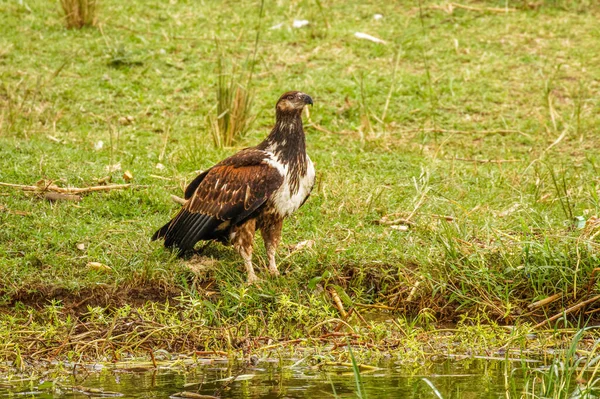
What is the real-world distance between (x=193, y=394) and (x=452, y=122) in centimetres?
621

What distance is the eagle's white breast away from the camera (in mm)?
6660

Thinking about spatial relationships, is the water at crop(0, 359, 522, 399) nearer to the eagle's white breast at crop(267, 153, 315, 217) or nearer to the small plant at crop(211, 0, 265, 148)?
the eagle's white breast at crop(267, 153, 315, 217)

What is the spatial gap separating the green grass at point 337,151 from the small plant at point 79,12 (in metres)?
0.15

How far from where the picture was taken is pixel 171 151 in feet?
30.6

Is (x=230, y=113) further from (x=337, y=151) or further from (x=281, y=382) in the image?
(x=281, y=382)

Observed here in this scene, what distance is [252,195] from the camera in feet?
21.7

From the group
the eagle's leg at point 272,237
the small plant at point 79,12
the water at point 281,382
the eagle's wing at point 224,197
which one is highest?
the small plant at point 79,12

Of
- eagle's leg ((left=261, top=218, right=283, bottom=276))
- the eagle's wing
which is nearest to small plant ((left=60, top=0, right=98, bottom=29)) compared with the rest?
the eagle's wing

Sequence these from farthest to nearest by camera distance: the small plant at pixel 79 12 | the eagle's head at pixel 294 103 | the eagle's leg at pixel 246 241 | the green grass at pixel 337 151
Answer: the small plant at pixel 79 12 → the eagle's head at pixel 294 103 → the eagle's leg at pixel 246 241 → the green grass at pixel 337 151

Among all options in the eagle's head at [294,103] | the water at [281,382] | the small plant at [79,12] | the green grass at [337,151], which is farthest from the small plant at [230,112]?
the water at [281,382]

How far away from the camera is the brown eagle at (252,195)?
21.8ft

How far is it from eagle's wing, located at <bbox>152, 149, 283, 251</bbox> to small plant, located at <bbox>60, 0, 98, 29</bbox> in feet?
18.5

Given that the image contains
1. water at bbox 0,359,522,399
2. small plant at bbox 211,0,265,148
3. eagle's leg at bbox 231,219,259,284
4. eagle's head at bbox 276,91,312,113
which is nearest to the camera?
water at bbox 0,359,522,399

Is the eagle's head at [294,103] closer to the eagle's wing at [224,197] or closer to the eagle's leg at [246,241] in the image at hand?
the eagle's wing at [224,197]
